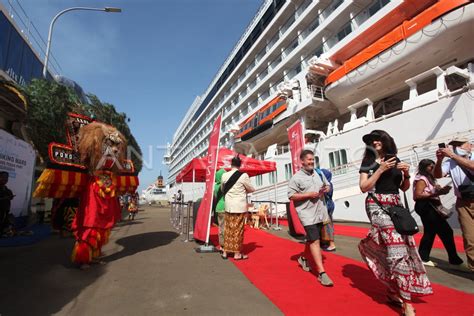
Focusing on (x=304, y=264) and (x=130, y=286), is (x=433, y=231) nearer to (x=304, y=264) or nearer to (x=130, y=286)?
(x=304, y=264)

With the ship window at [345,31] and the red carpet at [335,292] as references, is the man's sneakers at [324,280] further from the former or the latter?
the ship window at [345,31]

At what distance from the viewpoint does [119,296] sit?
2408mm

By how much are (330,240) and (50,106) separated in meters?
10.1

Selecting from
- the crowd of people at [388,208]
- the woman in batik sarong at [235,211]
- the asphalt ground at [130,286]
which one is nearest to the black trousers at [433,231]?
the crowd of people at [388,208]

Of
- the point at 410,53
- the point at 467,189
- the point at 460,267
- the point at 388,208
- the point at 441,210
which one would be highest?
the point at 410,53

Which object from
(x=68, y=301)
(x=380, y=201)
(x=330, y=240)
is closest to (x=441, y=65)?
(x=330, y=240)

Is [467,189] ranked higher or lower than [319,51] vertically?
lower

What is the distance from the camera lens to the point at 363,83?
10.7 metres

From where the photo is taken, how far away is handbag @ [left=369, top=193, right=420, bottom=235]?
6.14 ft

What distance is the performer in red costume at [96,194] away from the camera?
11.2 feet

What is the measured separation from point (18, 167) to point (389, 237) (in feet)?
32.9

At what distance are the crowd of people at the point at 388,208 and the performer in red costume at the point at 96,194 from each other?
6.06ft

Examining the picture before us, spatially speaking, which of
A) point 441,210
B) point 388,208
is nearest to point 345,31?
point 441,210

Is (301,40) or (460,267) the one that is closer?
(460,267)
